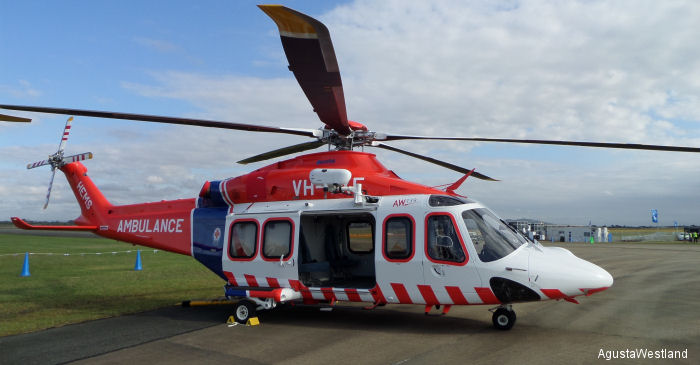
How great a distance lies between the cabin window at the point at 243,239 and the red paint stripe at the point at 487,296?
4341mm

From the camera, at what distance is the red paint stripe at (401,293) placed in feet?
25.9

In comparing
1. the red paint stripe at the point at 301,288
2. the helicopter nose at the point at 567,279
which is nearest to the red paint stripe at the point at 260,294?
the red paint stripe at the point at 301,288

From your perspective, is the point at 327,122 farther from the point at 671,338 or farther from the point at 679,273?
the point at 679,273

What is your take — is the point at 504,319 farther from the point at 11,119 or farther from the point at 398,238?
the point at 11,119

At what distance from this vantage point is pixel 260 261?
908 centimetres

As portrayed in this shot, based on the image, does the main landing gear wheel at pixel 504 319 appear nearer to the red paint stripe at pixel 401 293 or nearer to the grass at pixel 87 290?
the red paint stripe at pixel 401 293

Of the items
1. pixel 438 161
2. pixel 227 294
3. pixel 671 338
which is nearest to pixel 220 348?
pixel 227 294

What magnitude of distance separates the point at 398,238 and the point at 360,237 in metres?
2.00

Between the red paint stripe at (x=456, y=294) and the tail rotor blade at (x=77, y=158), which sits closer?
the red paint stripe at (x=456, y=294)

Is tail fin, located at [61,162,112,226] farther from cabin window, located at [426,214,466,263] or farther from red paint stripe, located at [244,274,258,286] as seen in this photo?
cabin window, located at [426,214,466,263]

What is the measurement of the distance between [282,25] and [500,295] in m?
5.21

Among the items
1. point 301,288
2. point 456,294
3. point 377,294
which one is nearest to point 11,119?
point 301,288

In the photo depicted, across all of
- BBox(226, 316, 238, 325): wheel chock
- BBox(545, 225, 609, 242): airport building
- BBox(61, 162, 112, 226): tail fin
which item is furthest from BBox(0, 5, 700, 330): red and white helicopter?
BBox(545, 225, 609, 242): airport building

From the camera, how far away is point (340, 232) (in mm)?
10094
